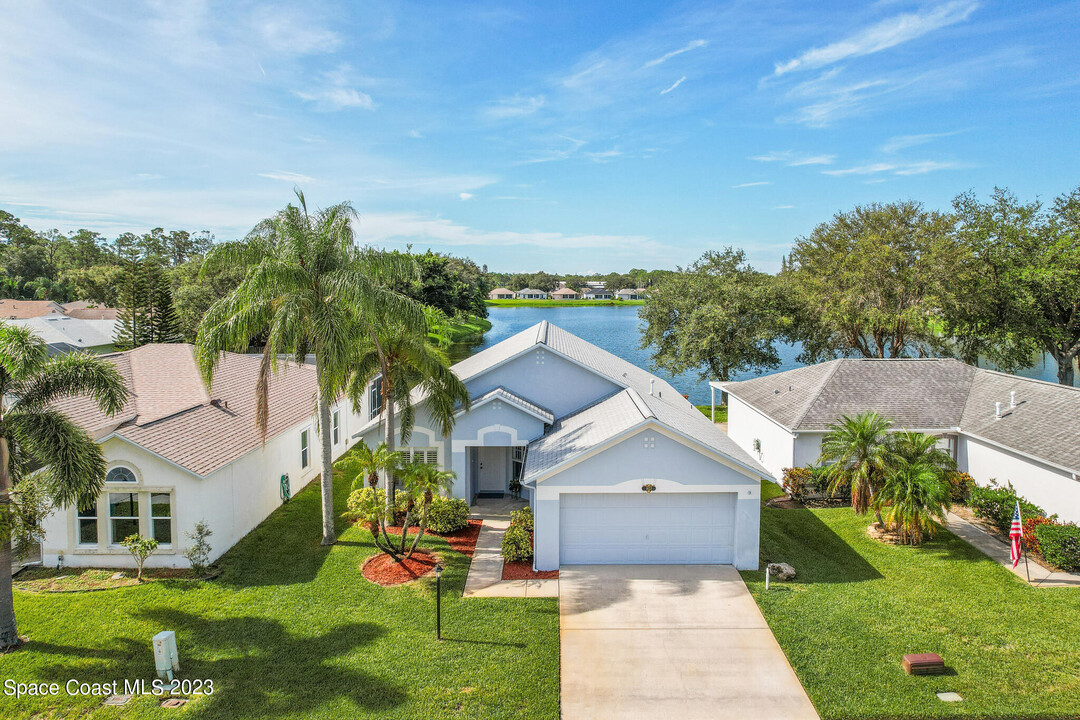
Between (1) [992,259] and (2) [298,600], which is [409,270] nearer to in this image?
(2) [298,600]

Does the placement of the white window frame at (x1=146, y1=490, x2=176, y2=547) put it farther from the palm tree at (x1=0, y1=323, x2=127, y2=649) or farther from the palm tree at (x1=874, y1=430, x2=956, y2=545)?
the palm tree at (x1=874, y1=430, x2=956, y2=545)

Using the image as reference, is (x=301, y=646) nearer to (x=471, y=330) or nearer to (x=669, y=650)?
(x=669, y=650)

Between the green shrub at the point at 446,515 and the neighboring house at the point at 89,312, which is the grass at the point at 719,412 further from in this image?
the neighboring house at the point at 89,312

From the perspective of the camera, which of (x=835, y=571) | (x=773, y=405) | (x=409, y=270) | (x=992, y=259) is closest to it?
(x=835, y=571)

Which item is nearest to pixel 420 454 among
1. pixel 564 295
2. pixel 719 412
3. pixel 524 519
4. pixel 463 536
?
pixel 463 536

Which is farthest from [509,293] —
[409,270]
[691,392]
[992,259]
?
[409,270]

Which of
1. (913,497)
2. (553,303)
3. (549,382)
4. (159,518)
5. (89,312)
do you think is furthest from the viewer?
(553,303)

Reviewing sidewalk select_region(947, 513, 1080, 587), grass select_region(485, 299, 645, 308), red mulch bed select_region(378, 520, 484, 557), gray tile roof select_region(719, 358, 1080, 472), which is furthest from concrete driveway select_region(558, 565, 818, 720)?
grass select_region(485, 299, 645, 308)
